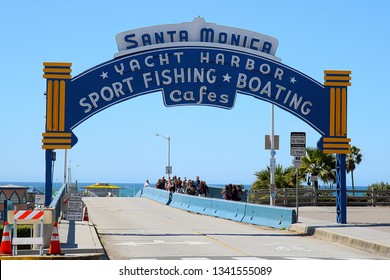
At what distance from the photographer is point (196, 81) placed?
25.8 meters

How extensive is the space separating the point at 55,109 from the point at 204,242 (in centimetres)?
727

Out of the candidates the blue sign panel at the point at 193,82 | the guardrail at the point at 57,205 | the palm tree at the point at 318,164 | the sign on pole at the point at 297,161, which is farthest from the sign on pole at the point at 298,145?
the palm tree at the point at 318,164

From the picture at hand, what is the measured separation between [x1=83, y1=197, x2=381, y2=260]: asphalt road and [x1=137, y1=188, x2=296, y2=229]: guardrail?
1.71ft

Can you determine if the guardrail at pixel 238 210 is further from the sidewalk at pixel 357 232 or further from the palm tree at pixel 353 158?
the palm tree at pixel 353 158

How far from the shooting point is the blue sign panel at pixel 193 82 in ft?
82.2

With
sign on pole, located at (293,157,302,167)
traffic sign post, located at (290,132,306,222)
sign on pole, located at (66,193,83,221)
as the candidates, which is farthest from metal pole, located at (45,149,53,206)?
sign on pole, located at (293,157,302,167)

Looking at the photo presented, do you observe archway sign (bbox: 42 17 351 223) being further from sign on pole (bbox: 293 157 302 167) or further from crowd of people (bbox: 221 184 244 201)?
crowd of people (bbox: 221 184 244 201)

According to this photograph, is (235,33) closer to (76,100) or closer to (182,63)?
(182,63)

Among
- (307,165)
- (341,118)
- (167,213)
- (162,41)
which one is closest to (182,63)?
(162,41)

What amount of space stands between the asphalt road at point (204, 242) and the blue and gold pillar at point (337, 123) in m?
2.89

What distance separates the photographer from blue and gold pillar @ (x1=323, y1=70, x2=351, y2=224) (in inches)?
1063

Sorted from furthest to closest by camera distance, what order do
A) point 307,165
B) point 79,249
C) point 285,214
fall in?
1. point 307,165
2. point 285,214
3. point 79,249

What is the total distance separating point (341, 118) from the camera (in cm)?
2720
